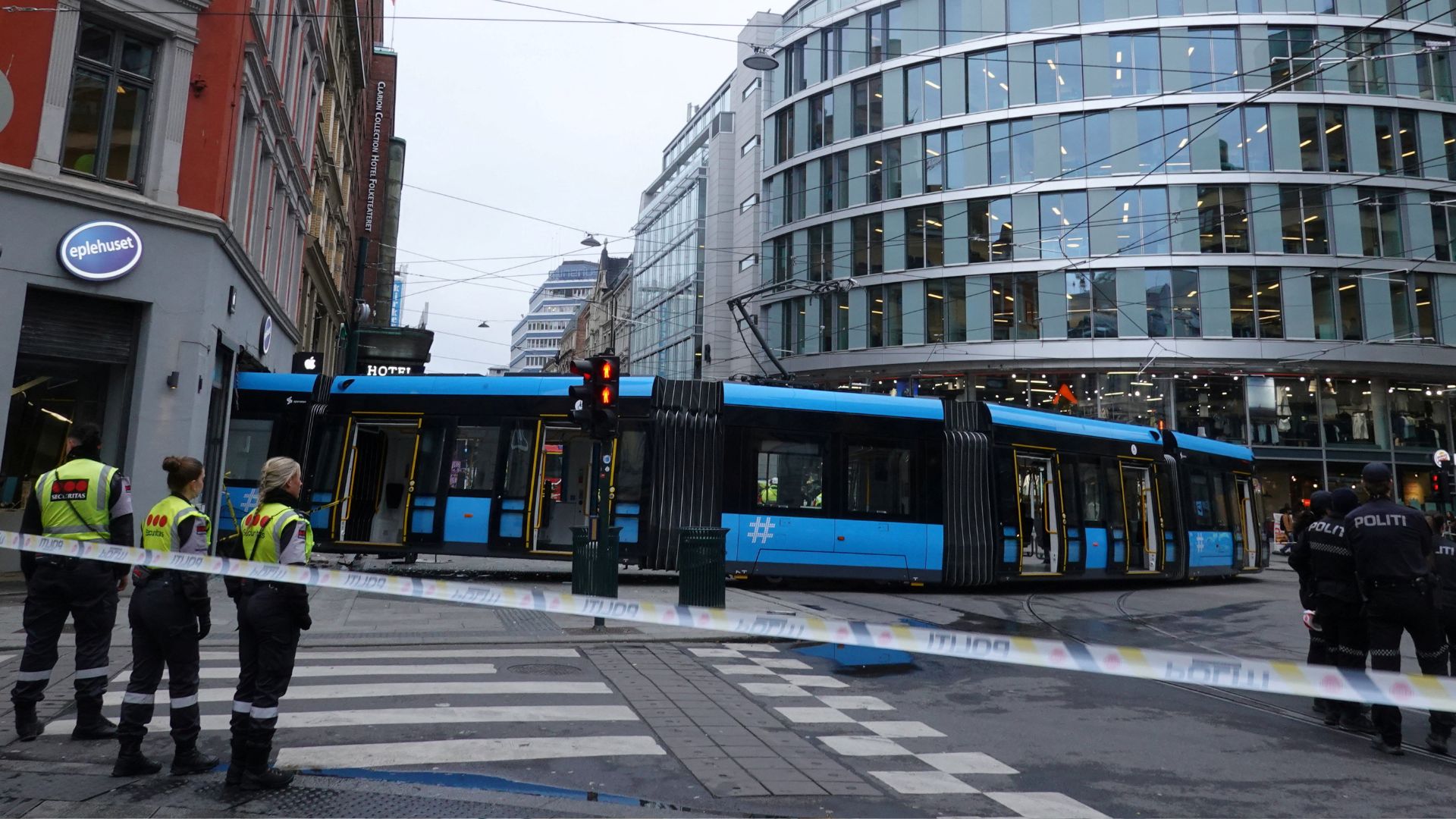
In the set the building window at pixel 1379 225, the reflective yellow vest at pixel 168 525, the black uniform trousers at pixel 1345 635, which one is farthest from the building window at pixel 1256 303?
the reflective yellow vest at pixel 168 525

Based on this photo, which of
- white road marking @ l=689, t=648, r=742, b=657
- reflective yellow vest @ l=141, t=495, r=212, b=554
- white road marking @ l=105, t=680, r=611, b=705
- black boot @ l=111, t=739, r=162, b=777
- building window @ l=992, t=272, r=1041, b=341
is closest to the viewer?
black boot @ l=111, t=739, r=162, b=777

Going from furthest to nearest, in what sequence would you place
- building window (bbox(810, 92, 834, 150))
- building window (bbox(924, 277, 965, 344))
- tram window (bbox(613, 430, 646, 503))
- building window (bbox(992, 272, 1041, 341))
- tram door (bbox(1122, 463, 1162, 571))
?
building window (bbox(810, 92, 834, 150)) → building window (bbox(924, 277, 965, 344)) → building window (bbox(992, 272, 1041, 341)) → tram door (bbox(1122, 463, 1162, 571)) → tram window (bbox(613, 430, 646, 503))

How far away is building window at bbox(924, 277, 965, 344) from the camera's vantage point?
124ft

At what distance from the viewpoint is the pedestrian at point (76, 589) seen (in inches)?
223

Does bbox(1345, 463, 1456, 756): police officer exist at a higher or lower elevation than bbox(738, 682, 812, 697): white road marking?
higher

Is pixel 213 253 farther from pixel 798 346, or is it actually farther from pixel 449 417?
pixel 798 346

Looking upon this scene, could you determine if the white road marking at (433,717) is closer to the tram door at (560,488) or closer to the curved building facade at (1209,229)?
the tram door at (560,488)

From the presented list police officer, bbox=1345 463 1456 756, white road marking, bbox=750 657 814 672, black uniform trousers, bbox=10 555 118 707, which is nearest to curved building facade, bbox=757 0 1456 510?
white road marking, bbox=750 657 814 672

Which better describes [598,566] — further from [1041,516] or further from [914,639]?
[1041,516]

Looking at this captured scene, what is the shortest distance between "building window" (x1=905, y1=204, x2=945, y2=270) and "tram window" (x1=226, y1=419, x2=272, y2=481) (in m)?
28.2

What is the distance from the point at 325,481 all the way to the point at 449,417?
7.45ft

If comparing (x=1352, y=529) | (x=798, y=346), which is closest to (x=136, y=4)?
(x=1352, y=529)

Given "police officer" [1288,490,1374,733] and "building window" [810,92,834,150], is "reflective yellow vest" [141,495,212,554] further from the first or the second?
"building window" [810,92,834,150]

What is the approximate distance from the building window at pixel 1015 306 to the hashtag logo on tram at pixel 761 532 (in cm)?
2380
